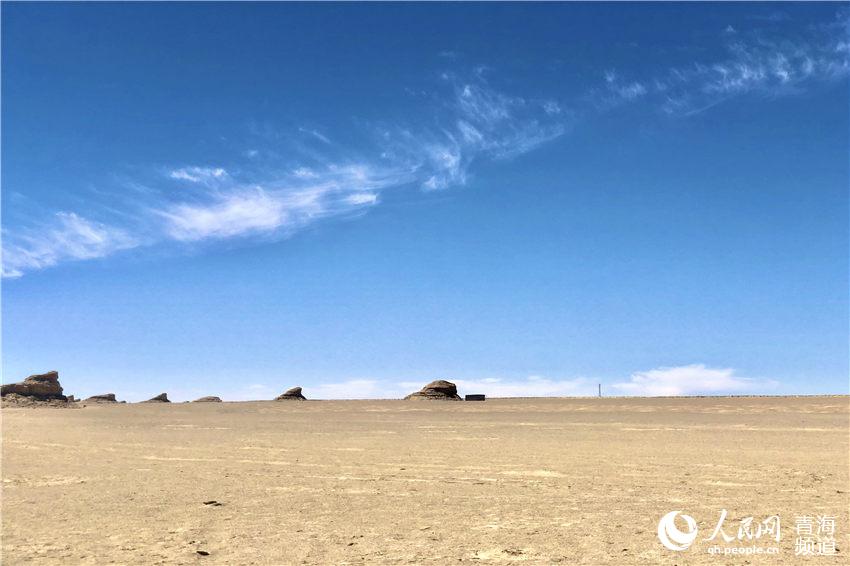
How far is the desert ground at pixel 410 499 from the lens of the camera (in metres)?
8.23

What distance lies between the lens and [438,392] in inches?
2822

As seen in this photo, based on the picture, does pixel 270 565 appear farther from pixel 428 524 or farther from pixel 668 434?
pixel 668 434

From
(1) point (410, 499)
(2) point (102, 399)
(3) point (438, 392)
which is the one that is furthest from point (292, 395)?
(1) point (410, 499)

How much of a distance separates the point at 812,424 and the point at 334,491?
2777cm

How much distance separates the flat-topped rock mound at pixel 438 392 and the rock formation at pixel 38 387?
45.8 meters
